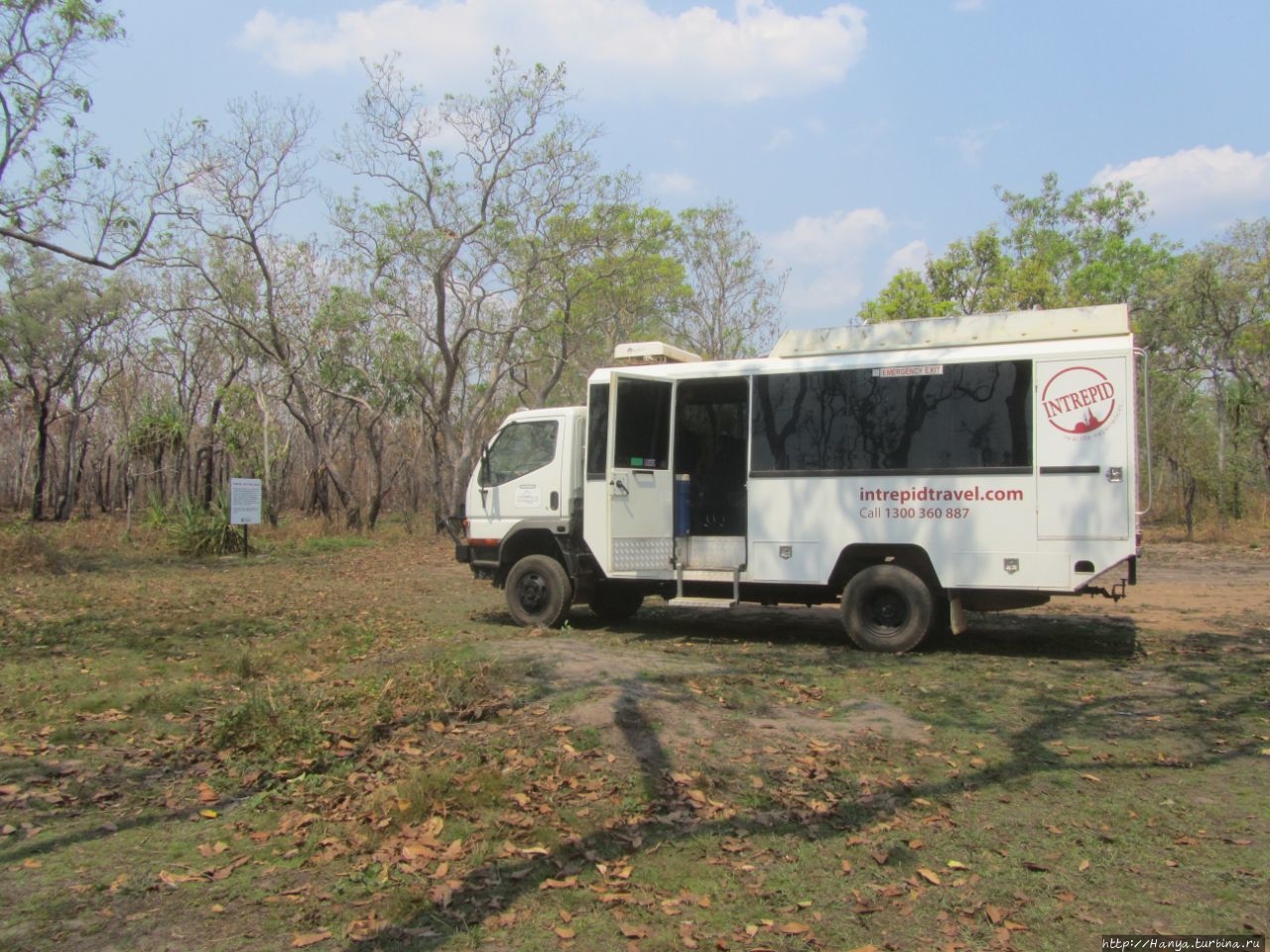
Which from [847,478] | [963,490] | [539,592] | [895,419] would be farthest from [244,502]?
[963,490]

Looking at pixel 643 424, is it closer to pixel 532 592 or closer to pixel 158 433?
pixel 532 592

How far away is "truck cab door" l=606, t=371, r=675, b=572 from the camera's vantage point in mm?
9492

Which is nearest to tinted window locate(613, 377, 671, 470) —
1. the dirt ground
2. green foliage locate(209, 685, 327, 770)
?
the dirt ground

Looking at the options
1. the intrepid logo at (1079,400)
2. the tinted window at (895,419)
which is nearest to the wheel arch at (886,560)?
the tinted window at (895,419)

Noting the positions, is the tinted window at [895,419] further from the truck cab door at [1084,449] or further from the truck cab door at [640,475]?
the truck cab door at [640,475]

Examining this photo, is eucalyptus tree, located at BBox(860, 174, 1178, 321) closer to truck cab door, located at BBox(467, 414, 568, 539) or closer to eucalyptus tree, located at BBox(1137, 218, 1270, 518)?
eucalyptus tree, located at BBox(1137, 218, 1270, 518)

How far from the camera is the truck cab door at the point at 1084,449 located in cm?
793

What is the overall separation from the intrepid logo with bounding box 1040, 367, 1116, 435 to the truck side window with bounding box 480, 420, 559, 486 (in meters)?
5.06

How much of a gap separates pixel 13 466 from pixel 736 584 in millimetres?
51363

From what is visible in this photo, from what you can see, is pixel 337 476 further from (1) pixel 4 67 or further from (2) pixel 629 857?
(2) pixel 629 857

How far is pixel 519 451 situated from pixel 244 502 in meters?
10.5

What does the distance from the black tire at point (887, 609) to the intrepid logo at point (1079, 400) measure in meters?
1.91

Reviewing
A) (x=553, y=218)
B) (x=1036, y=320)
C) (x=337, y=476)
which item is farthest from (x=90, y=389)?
(x=1036, y=320)

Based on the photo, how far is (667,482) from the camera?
9891 millimetres
